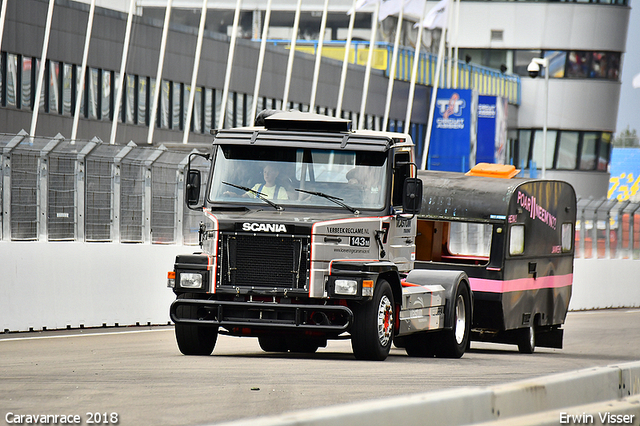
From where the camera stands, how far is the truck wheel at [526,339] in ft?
60.8

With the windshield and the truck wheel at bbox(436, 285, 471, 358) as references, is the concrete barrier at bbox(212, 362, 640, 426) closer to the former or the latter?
the windshield

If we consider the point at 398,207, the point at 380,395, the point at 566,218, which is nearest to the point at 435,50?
the point at 566,218

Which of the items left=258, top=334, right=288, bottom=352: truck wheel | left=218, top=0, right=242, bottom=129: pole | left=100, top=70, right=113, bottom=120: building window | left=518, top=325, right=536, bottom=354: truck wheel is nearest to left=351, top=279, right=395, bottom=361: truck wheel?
left=258, top=334, right=288, bottom=352: truck wheel

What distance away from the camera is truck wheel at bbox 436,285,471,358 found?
616 inches

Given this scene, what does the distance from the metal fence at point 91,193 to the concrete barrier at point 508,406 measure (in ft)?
37.6

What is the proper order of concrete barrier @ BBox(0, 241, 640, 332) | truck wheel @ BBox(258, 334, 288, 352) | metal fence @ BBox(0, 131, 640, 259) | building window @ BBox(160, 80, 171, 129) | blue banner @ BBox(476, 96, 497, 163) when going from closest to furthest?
truck wheel @ BBox(258, 334, 288, 352)
concrete barrier @ BBox(0, 241, 640, 332)
metal fence @ BBox(0, 131, 640, 259)
building window @ BBox(160, 80, 171, 129)
blue banner @ BBox(476, 96, 497, 163)

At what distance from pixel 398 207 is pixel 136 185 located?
7547mm

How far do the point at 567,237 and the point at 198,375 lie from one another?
10442 millimetres

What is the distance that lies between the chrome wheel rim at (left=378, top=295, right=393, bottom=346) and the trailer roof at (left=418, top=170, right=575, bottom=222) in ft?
14.4

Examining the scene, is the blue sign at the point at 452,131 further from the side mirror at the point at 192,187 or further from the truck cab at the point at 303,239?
the side mirror at the point at 192,187

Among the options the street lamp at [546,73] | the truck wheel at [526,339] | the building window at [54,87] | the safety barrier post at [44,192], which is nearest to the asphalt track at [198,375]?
the truck wheel at [526,339]

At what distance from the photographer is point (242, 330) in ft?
45.2

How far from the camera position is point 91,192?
19297 mm

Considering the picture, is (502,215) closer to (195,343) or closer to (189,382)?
(195,343)
